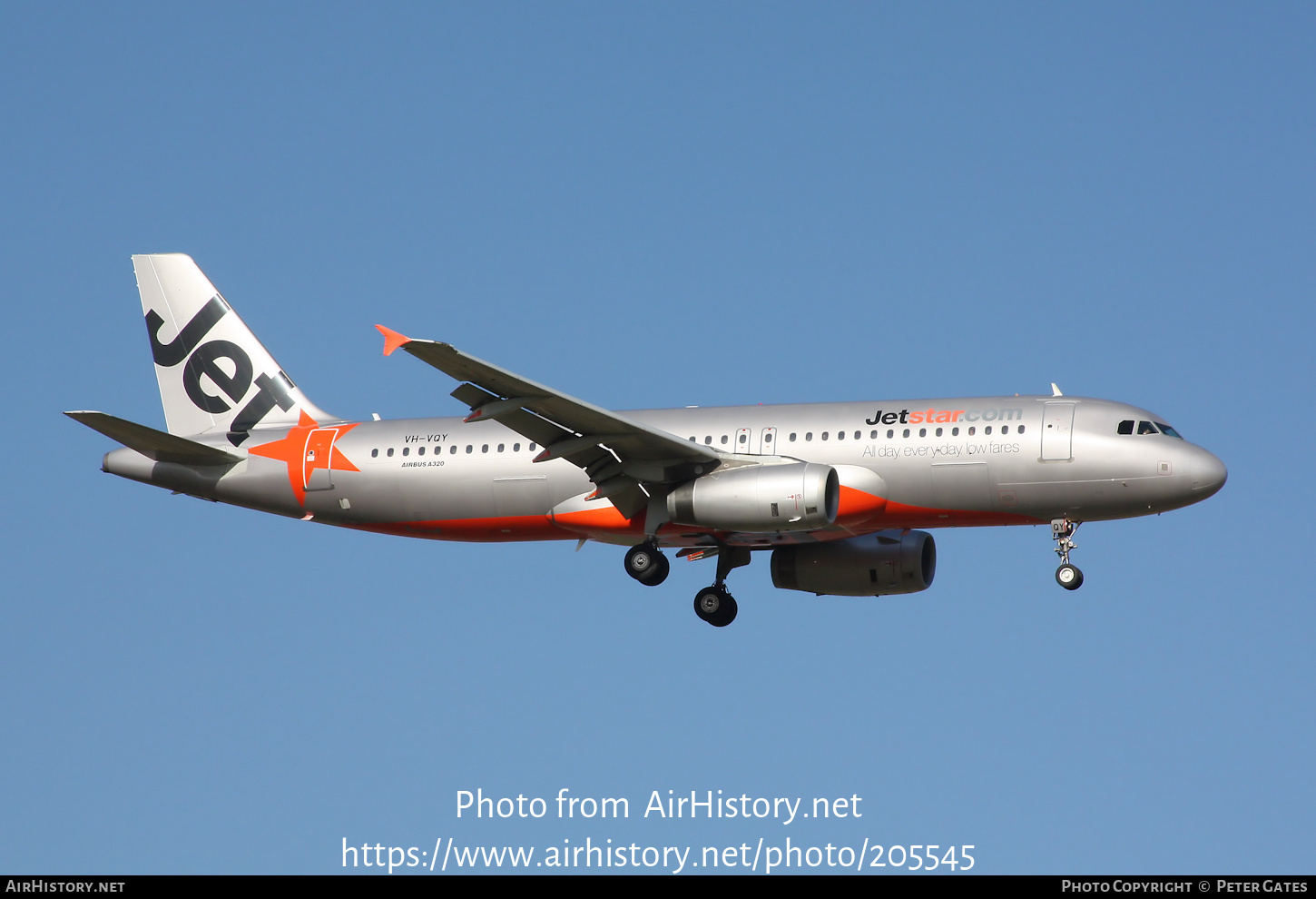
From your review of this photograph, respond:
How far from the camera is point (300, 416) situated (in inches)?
1704

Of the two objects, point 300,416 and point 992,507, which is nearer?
point 992,507

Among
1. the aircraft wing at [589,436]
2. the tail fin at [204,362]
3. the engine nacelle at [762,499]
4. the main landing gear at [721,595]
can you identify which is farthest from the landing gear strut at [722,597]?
the tail fin at [204,362]

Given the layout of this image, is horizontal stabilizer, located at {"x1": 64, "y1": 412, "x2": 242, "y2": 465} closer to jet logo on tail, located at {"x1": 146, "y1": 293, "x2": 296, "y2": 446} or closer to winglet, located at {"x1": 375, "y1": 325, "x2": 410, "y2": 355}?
jet logo on tail, located at {"x1": 146, "y1": 293, "x2": 296, "y2": 446}

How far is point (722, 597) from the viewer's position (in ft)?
135

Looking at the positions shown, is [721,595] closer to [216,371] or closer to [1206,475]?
[1206,475]

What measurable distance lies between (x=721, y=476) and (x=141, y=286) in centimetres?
1866

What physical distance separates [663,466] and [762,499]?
106 inches

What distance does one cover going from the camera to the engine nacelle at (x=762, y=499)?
35500 mm

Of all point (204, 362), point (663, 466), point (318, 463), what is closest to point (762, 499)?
point (663, 466)

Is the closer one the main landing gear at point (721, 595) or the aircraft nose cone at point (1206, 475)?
the aircraft nose cone at point (1206, 475)

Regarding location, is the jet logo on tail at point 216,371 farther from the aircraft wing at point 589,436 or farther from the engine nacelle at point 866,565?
the engine nacelle at point 866,565

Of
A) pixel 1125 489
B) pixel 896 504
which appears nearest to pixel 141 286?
pixel 896 504

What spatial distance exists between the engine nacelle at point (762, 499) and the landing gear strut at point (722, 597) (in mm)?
4538
